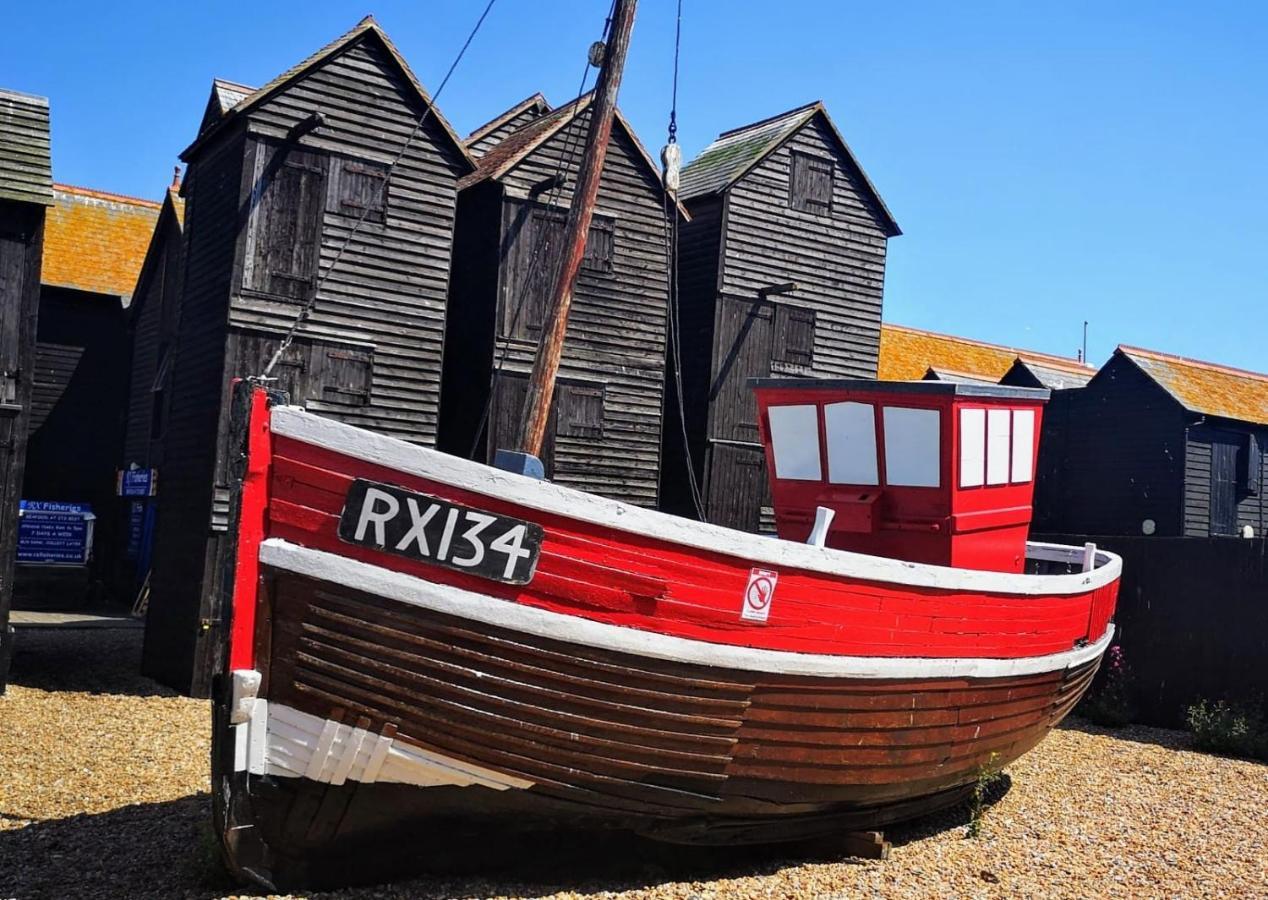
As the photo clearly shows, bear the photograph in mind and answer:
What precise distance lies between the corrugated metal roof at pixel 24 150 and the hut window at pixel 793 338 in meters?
11.1

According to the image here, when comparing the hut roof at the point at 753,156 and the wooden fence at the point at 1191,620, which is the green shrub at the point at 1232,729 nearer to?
the wooden fence at the point at 1191,620

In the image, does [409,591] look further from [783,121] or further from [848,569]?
[783,121]

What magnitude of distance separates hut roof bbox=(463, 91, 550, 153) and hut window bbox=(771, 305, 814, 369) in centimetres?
621

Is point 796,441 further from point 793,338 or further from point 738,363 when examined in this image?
point 793,338

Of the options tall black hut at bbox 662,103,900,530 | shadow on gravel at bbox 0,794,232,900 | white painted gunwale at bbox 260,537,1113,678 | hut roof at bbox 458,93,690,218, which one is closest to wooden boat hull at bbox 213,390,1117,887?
white painted gunwale at bbox 260,537,1113,678

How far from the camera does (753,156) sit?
18.9 metres

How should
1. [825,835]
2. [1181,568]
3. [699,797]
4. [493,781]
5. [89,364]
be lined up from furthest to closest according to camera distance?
[89,364] → [1181,568] → [825,835] → [699,797] → [493,781]

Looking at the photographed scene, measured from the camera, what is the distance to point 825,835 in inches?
283

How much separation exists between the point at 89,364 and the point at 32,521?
4.58m

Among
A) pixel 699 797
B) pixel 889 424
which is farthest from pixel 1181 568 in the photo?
pixel 699 797

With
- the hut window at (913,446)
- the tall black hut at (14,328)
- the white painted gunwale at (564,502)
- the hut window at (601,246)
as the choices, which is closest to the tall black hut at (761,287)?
the hut window at (601,246)

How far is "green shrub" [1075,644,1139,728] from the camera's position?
13094 mm

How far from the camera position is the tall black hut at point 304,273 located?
13742 millimetres

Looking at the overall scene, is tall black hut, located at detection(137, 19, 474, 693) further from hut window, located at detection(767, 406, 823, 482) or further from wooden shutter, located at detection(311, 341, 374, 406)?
hut window, located at detection(767, 406, 823, 482)
